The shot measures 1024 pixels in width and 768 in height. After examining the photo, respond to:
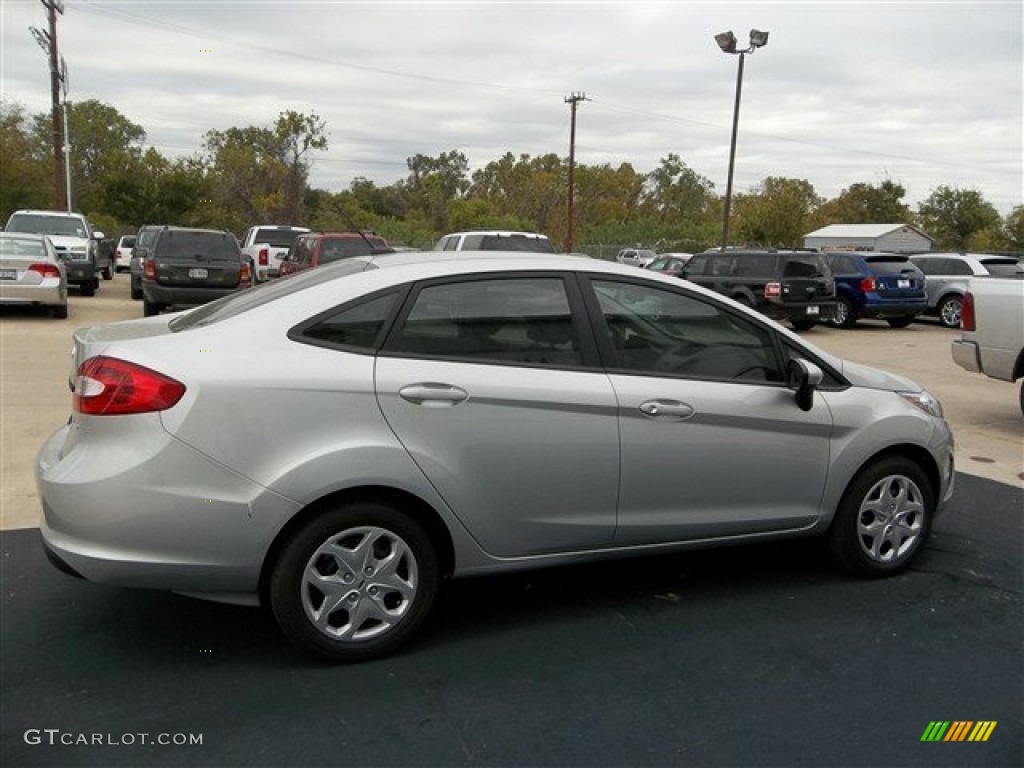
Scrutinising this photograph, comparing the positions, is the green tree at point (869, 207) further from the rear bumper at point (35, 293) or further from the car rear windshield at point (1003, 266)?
the rear bumper at point (35, 293)

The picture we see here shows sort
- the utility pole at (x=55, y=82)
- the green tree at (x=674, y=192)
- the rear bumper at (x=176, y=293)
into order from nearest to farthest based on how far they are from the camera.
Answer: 1. the rear bumper at (x=176, y=293)
2. the utility pole at (x=55, y=82)
3. the green tree at (x=674, y=192)

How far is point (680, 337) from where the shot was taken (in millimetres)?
3994

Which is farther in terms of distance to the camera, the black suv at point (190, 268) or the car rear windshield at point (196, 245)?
the car rear windshield at point (196, 245)

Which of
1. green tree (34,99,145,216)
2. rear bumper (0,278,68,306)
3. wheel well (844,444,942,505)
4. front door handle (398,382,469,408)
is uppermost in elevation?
green tree (34,99,145,216)

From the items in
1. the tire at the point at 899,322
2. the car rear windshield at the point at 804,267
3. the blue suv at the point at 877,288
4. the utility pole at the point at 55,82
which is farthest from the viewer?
the utility pole at the point at 55,82

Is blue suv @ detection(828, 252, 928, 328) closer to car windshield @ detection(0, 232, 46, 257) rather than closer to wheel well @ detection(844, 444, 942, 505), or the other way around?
wheel well @ detection(844, 444, 942, 505)

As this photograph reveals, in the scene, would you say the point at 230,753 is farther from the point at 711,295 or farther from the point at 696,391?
the point at 711,295

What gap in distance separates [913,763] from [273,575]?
2322 millimetres

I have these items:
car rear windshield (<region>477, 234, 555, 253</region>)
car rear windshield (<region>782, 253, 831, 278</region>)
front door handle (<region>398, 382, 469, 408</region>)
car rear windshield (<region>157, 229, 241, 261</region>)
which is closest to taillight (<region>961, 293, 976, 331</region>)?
front door handle (<region>398, 382, 469, 408</region>)

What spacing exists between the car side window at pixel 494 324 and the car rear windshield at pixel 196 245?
12.7 m

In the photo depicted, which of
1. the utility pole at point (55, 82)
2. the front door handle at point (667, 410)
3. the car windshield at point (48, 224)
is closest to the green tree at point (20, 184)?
the utility pole at point (55, 82)

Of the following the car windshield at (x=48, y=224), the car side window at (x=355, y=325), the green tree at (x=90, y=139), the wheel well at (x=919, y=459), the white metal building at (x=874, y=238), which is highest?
the green tree at (x=90, y=139)

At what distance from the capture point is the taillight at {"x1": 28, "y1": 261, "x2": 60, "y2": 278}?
1384 cm

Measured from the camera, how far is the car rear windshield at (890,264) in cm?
1819
